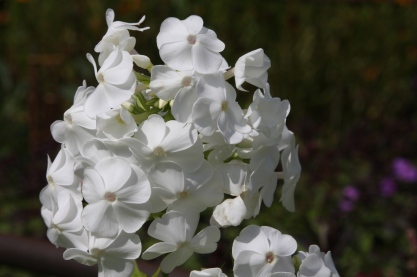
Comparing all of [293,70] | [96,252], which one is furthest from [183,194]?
[293,70]

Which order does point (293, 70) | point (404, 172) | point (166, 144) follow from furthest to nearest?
point (293, 70) → point (404, 172) → point (166, 144)

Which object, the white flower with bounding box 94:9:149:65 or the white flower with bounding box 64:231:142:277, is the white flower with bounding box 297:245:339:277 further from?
the white flower with bounding box 94:9:149:65

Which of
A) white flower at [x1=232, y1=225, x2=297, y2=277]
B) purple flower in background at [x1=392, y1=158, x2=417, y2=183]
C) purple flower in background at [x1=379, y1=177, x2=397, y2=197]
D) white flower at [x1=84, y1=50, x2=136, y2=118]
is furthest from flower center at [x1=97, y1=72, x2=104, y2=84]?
purple flower in background at [x1=392, y1=158, x2=417, y2=183]

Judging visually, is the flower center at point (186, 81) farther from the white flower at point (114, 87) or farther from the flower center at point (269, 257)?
the flower center at point (269, 257)

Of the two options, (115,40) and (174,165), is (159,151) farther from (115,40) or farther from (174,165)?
(115,40)

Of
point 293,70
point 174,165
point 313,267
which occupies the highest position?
point 174,165

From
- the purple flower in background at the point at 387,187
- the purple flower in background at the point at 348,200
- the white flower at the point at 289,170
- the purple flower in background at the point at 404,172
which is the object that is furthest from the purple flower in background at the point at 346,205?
the white flower at the point at 289,170
